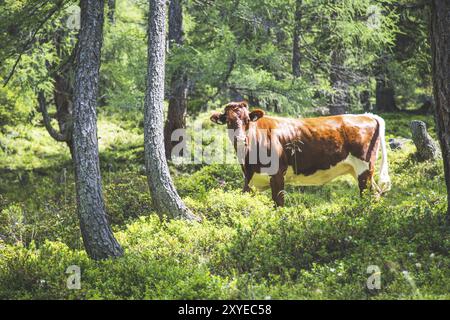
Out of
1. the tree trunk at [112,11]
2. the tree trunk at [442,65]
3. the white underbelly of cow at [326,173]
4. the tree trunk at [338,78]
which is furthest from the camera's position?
the tree trunk at [338,78]

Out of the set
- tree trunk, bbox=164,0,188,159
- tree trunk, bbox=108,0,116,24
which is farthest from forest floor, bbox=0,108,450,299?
tree trunk, bbox=108,0,116,24

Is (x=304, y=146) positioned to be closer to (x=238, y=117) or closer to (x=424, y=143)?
(x=238, y=117)

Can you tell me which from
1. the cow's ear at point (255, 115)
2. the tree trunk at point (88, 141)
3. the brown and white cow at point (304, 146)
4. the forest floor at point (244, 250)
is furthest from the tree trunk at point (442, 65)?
the tree trunk at point (88, 141)

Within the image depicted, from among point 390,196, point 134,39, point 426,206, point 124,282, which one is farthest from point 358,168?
point 134,39

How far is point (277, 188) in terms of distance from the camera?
12031 mm

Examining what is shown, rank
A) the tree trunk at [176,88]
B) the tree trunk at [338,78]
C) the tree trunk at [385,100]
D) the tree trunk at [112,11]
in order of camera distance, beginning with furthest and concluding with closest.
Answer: the tree trunk at [385,100] < the tree trunk at [338,78] < the tree trunk at [112,11] < the tree trunk at [176,88]

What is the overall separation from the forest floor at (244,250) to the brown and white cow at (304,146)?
57cm

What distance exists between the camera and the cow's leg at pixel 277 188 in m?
12.0

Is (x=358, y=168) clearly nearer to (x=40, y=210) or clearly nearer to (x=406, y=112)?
(x=40, y=210)

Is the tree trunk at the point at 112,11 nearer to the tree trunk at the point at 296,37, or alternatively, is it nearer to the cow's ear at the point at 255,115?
the tree trunk at the point at 296,37

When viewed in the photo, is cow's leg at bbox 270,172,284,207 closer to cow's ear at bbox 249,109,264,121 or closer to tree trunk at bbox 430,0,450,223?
cow's ear at bbox 249,109,264,121

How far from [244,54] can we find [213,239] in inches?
258

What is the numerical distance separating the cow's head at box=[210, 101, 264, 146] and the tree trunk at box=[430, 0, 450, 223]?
4.16 metres

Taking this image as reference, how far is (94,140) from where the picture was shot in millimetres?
9602
